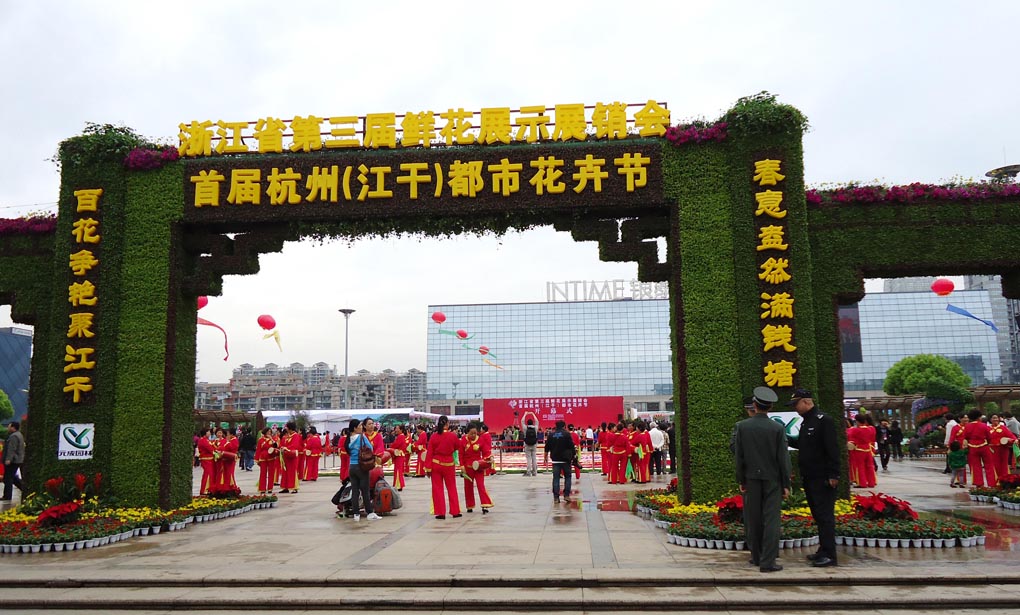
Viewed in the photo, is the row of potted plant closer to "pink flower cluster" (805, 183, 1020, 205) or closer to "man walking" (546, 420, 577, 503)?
"man walking" (546, 420, 577, 503)

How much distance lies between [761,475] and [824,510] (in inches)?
29.0

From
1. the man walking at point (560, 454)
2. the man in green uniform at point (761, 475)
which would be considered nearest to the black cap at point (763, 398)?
the man in green uniform at point (761, 475)

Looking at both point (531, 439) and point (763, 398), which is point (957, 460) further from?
point (531, 439)

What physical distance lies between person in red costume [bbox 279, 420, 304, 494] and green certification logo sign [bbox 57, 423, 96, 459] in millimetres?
5374

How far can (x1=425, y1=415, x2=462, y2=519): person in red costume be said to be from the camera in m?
11.1

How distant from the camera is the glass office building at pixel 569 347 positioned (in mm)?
79000

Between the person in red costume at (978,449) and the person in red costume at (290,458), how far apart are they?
44.8 ft

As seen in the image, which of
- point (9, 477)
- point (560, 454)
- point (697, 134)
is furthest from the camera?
point (9, 477)

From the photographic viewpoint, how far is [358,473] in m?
11.5

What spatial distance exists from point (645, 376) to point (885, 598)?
74.2 meters

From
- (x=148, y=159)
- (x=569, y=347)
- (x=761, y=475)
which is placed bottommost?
(x=761, y=475)

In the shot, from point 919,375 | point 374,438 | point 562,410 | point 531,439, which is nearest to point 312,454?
point 531,439

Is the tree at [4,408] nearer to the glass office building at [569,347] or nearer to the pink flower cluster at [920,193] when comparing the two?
the glass office building at [569,347]

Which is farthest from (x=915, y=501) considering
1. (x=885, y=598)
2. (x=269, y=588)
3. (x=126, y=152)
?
(x=126, y=152)
